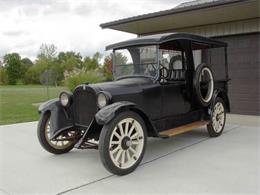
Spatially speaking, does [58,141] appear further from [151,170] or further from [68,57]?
[68,57]

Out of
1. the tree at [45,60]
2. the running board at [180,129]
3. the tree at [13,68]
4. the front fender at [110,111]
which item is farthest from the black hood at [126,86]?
the tree at [13,68]

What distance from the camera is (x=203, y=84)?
4.95 meters

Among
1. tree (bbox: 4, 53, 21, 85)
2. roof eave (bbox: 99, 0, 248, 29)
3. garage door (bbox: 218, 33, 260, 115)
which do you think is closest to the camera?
roof eave (bbox: 99, 0, 248, 29)

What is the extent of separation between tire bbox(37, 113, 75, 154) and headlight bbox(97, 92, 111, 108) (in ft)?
3.32

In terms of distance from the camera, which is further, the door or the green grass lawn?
the green grass lawn

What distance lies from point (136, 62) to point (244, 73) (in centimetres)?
448

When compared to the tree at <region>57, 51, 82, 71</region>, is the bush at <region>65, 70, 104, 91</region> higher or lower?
lower

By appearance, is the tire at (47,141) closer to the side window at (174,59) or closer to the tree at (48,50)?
the side window at (174,59)

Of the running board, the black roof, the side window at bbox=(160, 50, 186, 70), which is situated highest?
the black roof

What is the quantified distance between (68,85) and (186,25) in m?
5.60

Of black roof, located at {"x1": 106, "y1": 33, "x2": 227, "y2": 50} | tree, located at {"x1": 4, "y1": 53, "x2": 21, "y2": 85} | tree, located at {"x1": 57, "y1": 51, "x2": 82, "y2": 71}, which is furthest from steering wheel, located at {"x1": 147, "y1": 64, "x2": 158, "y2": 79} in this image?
tree, located at {"x1": 4, "y1": 53, "x2": 21, "y2": 85}

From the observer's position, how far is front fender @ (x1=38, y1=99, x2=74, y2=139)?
383 centimetres

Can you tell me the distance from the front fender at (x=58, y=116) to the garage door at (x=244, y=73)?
219 inches

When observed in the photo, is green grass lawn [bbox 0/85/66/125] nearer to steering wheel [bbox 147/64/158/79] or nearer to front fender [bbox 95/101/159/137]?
steering wheel [bbox 147/64/158/79]
